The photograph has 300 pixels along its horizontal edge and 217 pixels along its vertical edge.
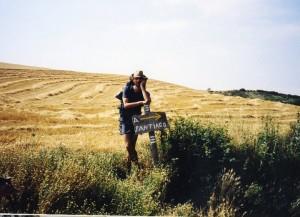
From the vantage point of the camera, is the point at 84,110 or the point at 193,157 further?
the point at 84,110

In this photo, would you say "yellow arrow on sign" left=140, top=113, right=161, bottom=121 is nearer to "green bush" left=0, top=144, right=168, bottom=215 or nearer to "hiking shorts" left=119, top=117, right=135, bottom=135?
"hiking shorts" left=119, top=117, right=135, bottom=135

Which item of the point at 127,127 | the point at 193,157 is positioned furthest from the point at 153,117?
the point at 193,157

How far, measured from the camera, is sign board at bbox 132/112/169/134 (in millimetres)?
7508

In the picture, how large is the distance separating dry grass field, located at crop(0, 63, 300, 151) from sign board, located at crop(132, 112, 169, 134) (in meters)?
2.50

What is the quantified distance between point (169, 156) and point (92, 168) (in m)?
1.64

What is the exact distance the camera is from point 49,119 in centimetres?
1933

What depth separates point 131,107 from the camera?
7.90 meters

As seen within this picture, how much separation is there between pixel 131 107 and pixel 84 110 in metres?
15.7

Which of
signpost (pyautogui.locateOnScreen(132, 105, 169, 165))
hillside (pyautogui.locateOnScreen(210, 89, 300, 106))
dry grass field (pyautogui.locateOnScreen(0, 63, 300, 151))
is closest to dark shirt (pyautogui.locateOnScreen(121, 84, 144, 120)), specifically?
signpost (pyautogui.locateOnScreen(132, 105, 169, 165))

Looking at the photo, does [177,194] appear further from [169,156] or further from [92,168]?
[92,168]

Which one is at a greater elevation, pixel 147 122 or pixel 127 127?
pixel 147 122

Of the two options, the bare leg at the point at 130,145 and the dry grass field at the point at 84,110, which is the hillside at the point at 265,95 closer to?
the dry grass field at the point at 84,110

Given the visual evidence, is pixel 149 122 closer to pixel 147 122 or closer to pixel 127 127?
pixel 147 122

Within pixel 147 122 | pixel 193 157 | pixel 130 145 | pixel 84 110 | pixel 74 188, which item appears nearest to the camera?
pixel 74 188
